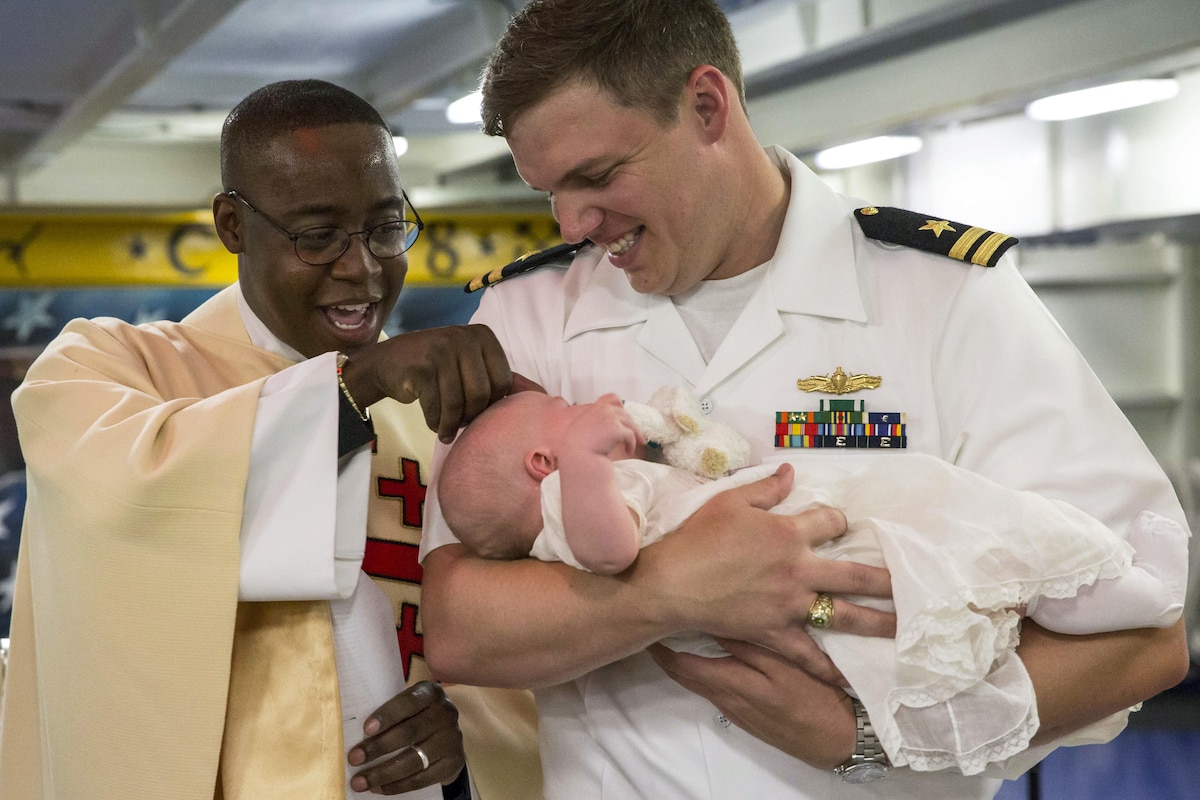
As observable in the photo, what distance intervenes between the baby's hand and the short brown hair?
1.48 ft

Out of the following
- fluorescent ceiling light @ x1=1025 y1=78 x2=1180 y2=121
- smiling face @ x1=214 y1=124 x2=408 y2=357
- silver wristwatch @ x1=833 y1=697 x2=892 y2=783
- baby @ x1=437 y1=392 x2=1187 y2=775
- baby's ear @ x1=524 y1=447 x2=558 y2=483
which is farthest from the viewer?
fluorescent ceiling light @ x1=1025 y1=78 x2=1180 y2=121

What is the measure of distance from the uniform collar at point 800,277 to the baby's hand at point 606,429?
0.26 m

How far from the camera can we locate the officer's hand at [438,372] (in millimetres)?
1719

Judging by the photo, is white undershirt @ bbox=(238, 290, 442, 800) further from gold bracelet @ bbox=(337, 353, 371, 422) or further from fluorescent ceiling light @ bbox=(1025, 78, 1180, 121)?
fluorescent ceiling light @ bbox=(1025, 78, 1180, 121)

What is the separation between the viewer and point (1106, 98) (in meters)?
5.50

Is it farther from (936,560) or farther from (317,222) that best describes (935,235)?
(317,222)

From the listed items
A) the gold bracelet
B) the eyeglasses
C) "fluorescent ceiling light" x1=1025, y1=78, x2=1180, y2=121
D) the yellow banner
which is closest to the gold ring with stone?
the gold bracelet

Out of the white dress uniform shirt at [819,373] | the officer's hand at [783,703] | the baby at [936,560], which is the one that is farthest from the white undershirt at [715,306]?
the officer's hand at [783,703]

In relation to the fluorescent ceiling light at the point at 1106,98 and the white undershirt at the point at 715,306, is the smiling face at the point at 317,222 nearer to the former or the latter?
the white undershirt at the point at 715,306

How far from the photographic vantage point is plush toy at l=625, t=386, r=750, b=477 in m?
1.70

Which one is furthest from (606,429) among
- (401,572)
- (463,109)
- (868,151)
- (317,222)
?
(868,151)

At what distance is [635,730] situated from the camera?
176 cm

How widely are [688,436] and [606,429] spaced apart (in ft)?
0.57

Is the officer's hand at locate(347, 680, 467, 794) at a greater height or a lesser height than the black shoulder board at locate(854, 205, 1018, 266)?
lesser
